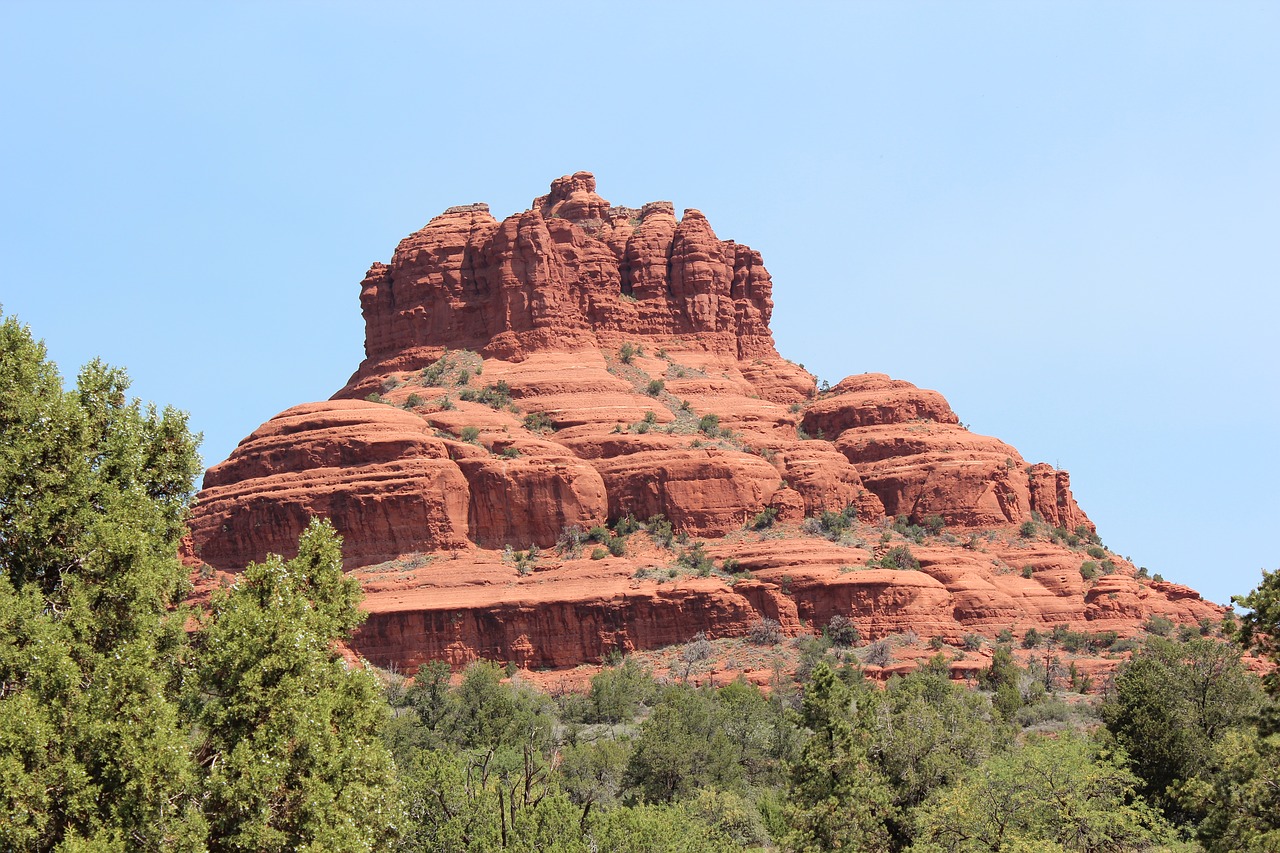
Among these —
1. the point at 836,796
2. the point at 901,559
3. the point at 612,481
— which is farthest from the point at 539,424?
the point at 836,796

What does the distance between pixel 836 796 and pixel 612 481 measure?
5695 centimetres

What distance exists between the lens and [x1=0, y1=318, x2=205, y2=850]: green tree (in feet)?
70.2

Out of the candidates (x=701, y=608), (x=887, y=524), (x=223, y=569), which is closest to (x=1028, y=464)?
(x=887, y=524)

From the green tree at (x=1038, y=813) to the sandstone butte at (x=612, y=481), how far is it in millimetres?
47600

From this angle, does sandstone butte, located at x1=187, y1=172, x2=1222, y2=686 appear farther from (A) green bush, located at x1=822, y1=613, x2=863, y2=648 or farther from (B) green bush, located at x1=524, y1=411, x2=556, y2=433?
(A) green bush, located at x1=822, y1=613, x2=863, y2=648

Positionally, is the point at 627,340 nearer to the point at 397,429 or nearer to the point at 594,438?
the point at 594,438

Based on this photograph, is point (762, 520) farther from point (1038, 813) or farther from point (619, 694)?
point (1038, 813)

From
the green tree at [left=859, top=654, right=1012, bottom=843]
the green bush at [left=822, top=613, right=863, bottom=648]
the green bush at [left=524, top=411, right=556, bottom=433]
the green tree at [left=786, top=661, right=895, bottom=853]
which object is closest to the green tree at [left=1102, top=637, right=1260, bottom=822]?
the green tree at [left=859, top=654, right=1012, bottom=843]

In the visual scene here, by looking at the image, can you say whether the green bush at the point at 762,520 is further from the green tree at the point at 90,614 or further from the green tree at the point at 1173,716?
the green tree at the point at 90,614

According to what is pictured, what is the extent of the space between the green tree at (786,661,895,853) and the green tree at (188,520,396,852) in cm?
1996

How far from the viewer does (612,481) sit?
324 ft

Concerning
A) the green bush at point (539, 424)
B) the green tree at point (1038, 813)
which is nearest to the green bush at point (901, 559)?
the green bush at point (539, 424)

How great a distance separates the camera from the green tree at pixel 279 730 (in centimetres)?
2220

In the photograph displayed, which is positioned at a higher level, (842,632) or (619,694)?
(842,632)
